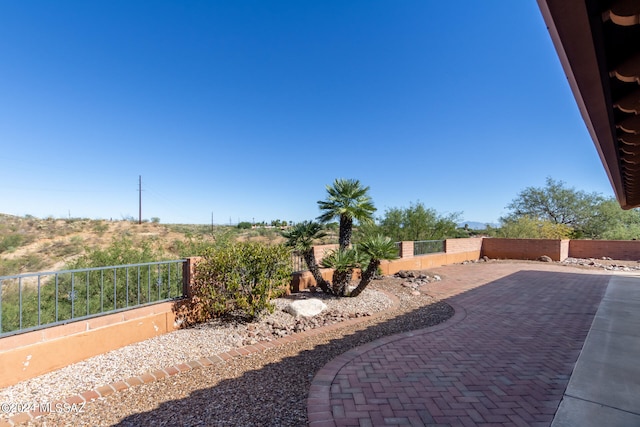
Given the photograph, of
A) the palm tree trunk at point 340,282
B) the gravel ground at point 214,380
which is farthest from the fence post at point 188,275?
the palm tree trunk at point 340,282

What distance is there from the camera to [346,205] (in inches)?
318

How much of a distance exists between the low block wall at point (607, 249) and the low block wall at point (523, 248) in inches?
43.7

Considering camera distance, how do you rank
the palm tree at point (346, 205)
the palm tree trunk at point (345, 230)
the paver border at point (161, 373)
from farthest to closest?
the palm tree trunk at point (345, 230) → the palm tree at point (346, 205) → the paver border at point (161, 373)

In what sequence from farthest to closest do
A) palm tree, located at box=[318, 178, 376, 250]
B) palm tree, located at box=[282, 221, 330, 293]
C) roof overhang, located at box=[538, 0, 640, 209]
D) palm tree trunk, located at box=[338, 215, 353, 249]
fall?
palm tree trunk, located at box=[338, 215, 353, 249]
palm tree, located at box=[318, 178, 376, 250]
palm tree, located at box=[282, 221, 330, 293]
roof overhang, located at box=[538, 0, 640, 209]

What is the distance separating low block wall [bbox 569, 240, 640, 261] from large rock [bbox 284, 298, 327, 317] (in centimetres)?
1942

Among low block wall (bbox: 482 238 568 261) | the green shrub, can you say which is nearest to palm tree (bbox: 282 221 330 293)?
the green shrub

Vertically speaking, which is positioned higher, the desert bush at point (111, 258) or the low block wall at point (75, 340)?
the desert bush at point (111, 258)

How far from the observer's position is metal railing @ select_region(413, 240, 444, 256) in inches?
512

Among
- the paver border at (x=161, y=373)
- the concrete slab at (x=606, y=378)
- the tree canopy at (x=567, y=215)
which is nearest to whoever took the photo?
the concrete slab at (x=606, y=378)

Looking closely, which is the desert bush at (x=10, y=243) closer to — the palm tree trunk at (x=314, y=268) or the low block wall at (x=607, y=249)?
the palm tree trunk at (x=314, y=268)

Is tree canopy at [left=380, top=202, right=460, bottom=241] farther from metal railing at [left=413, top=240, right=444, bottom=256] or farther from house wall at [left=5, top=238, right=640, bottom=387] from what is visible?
house wall at [left=5, top=238, right=640, bottom=387]

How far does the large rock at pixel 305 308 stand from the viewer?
620 cm

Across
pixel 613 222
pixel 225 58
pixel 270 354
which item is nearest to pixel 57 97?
pixel 225 58

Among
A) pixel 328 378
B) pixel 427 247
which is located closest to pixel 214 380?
pixel 328 378
